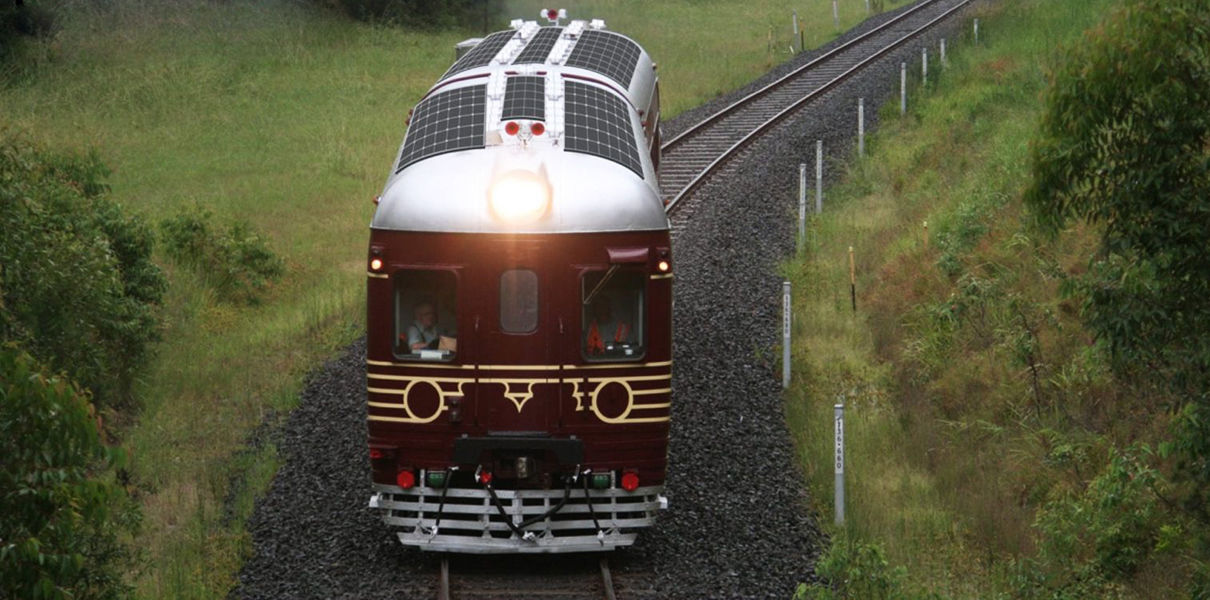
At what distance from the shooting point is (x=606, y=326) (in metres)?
11.0

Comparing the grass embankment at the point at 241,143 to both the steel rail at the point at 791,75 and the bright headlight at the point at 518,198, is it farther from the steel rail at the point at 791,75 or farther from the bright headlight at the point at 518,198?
the bright headlight at the point at 518,198

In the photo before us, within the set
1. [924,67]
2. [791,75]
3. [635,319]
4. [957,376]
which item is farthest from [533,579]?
[791,75]

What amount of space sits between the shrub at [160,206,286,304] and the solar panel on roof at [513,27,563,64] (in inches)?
241

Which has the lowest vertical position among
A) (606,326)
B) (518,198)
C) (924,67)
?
(606,326)

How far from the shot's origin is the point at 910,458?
44.3ft

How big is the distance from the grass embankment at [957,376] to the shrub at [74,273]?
6.49 m

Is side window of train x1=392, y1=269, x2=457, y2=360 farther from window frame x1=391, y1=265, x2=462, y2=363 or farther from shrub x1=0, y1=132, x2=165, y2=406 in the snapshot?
shrub x1=0, y1=132, x2=165, y2=406

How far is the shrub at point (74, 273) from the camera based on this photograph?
34.6 ft

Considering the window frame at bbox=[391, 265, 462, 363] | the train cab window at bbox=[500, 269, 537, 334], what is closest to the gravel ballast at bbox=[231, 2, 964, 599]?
the window frame at bbox=[391, 265, 462, 363]

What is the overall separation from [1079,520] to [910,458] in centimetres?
266

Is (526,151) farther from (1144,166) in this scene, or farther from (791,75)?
(791,75)

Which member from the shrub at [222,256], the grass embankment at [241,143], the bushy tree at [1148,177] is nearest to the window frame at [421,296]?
the grass embankment at [241,143]

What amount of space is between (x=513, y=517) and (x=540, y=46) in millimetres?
5495

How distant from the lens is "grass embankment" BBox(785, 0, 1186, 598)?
1163 cm
